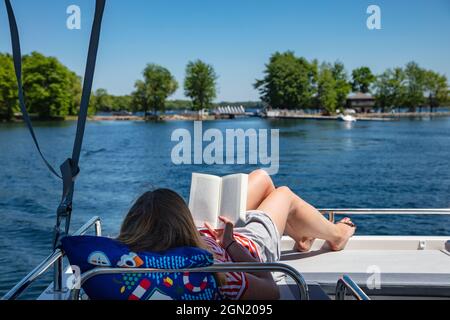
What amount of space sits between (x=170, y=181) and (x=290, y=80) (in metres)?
67.3

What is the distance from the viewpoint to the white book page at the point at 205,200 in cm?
256

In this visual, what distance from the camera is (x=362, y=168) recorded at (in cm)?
2453

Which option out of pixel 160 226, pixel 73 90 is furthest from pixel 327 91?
pixel 160 226

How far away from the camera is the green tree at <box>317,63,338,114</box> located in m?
81.6

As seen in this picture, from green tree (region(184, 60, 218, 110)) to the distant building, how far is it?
70.0ft

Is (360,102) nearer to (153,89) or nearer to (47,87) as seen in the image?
(153,89)

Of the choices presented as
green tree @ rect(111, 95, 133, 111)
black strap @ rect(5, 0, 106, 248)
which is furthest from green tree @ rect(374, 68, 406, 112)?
black strap @ rect(5, 0, 106, 248)

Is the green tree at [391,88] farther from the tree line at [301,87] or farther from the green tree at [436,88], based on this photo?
the green tree at [436,88]

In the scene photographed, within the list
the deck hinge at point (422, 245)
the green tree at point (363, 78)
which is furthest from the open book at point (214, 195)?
the green tree at point (363, 78)

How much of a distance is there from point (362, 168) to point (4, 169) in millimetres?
15532

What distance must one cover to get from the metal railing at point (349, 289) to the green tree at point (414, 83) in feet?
278

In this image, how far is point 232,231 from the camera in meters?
1.79

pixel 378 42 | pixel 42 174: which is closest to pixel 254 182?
pixel 42 174

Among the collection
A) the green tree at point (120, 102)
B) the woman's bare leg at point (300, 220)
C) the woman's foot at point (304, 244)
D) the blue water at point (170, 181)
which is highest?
the green tree at point (120, 102)
